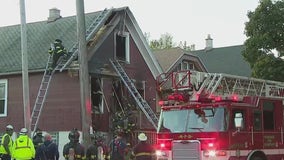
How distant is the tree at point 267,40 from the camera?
23.5 metres

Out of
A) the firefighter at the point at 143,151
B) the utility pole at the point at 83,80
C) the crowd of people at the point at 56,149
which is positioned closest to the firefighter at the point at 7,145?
the crowd of people at the point at 56,149

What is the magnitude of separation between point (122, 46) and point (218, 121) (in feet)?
38.9

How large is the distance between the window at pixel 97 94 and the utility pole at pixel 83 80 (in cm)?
670

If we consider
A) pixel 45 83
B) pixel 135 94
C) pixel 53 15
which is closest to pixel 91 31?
pixel 45 83

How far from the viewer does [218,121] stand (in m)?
12.1

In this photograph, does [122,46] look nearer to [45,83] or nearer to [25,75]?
[45,83]

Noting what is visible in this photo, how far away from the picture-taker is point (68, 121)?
2003cm

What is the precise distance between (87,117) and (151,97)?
433 inches

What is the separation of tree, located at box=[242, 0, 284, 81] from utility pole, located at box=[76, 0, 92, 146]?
Answer: 37.5 feet

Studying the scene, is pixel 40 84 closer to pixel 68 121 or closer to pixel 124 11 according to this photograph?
pixel 68 121

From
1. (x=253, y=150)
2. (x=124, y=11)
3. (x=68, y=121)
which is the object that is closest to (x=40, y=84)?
(x=68, y=121)

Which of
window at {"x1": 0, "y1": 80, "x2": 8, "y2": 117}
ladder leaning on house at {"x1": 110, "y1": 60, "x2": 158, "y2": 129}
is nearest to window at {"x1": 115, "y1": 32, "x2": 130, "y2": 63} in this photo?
ladder leaning on house at {"x1": 110, "y1": 60, "x2": 158, "y2": 129}

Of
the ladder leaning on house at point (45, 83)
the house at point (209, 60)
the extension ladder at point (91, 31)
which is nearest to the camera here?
the ladder leaning on house at point (45, 83)

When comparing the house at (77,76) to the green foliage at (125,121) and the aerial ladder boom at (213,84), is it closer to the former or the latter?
the green foliage at (125,121)
